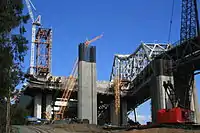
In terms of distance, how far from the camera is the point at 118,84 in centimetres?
15512

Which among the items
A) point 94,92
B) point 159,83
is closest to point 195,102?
point 159,83

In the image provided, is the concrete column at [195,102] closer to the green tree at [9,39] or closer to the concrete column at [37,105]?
the concrete column at [37,105]

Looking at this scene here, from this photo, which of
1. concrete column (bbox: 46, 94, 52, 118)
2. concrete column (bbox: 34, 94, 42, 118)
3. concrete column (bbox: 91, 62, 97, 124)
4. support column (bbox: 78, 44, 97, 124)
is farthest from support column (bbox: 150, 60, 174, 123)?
concrete column (bbox: 34, 94, 42, 118)

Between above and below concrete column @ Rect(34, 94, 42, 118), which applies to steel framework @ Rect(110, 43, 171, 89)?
above

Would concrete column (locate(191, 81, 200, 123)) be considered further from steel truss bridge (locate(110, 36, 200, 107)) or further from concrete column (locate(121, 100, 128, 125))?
concrete column (locate(121, 100, 128, 125))

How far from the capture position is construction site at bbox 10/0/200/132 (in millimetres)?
117750

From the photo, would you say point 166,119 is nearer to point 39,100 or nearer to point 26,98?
point 39,100

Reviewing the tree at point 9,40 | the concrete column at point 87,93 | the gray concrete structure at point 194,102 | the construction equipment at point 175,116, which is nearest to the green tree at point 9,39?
the tree at point 9,40

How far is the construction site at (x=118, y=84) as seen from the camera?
118m

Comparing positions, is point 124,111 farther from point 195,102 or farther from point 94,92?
point 94,92

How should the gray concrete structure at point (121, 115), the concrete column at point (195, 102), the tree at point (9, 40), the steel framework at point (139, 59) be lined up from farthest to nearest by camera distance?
1. the steel framework at point (139, 59)
2. the gray concrete structure at point (121, 115)
3. the concrete column at point (195, 102)
4. the tree at point (9, 40)

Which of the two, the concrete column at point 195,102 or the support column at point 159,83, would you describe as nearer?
the support column at point 159,83

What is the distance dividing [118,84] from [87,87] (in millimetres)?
35746

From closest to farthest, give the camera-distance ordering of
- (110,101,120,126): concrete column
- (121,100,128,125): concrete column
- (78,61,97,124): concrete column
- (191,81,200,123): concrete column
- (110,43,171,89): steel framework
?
(78,61,97,124): concrete column → (191,81,200,123): concrete column → (110,101,120,126): concrete column → (121,100,128,125): concrete column → (110,43,171,89): steel framework
